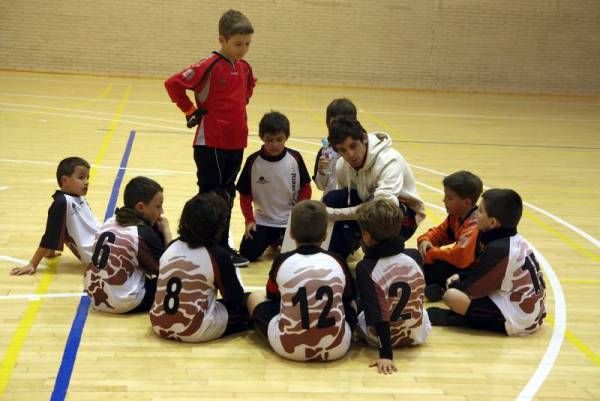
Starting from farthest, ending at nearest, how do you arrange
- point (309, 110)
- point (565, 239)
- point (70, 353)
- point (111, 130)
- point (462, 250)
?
point (309, 110) < point (111, 130) < point (565, 239) < point (462, 250) < point (70, 353)

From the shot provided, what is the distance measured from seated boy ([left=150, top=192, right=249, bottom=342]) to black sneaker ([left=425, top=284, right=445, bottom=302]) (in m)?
1.28

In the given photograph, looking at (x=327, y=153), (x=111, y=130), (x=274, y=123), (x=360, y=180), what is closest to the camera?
(x=360, y=180)

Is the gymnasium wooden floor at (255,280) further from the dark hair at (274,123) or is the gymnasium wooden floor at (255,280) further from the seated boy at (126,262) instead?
the dark hair at (274,123)

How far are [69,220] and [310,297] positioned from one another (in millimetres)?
1841

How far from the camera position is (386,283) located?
134 inches

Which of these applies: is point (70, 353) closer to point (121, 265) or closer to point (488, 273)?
point (121, 265)

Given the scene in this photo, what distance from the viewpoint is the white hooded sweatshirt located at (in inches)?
169

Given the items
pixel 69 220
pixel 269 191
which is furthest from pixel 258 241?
pixel 69 220

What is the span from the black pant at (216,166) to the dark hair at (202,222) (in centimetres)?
113

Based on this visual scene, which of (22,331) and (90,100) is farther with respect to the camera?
(90,100)

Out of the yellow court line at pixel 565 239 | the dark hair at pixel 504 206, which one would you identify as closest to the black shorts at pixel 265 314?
the dark hair at pixel 504 206

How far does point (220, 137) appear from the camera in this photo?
4586 mm

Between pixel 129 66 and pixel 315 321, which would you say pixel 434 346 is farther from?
pixel 129 66

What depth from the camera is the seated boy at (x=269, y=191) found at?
486 cm
